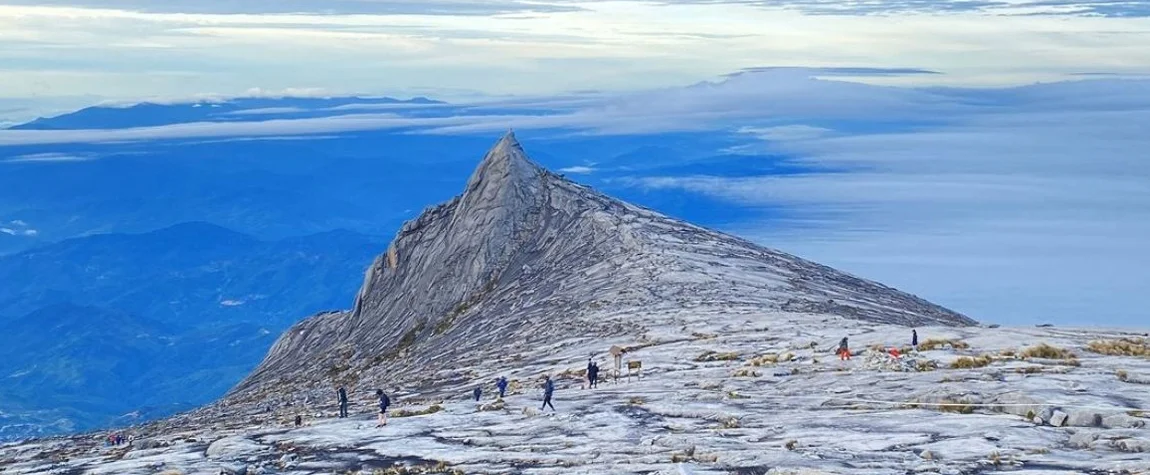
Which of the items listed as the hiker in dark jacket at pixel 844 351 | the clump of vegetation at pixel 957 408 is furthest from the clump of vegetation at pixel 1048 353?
the clump of vegetation at pixel 957 408

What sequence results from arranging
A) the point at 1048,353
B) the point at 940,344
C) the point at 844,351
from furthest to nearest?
the point at 940,344 → the point at 844,351 → the point at 1048,353

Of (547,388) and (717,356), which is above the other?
(717,356)

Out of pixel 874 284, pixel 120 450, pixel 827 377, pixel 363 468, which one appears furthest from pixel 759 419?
pixel 874 284

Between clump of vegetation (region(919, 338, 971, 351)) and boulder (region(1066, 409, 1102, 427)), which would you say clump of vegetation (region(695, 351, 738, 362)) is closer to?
clump of vegetation (region(919, 338, 971, 351))

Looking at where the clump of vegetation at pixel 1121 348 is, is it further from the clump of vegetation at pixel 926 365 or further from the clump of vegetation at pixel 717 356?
the clump of vegetation at pixel 717 356

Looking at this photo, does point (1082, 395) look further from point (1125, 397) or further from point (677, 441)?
point (677, 441)

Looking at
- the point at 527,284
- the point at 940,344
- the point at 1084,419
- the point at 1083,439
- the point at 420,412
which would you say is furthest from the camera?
the point at 527,284

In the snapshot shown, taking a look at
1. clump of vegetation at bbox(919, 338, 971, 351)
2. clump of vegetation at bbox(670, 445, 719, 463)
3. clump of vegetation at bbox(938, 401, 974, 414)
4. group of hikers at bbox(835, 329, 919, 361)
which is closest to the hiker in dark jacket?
group of hikers at bbox(835, 329, 919, 361)

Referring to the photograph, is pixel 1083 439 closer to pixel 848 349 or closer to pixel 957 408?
pixel 957 408

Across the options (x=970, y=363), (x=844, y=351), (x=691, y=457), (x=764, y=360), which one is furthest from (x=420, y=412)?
(x=970, y=363)
